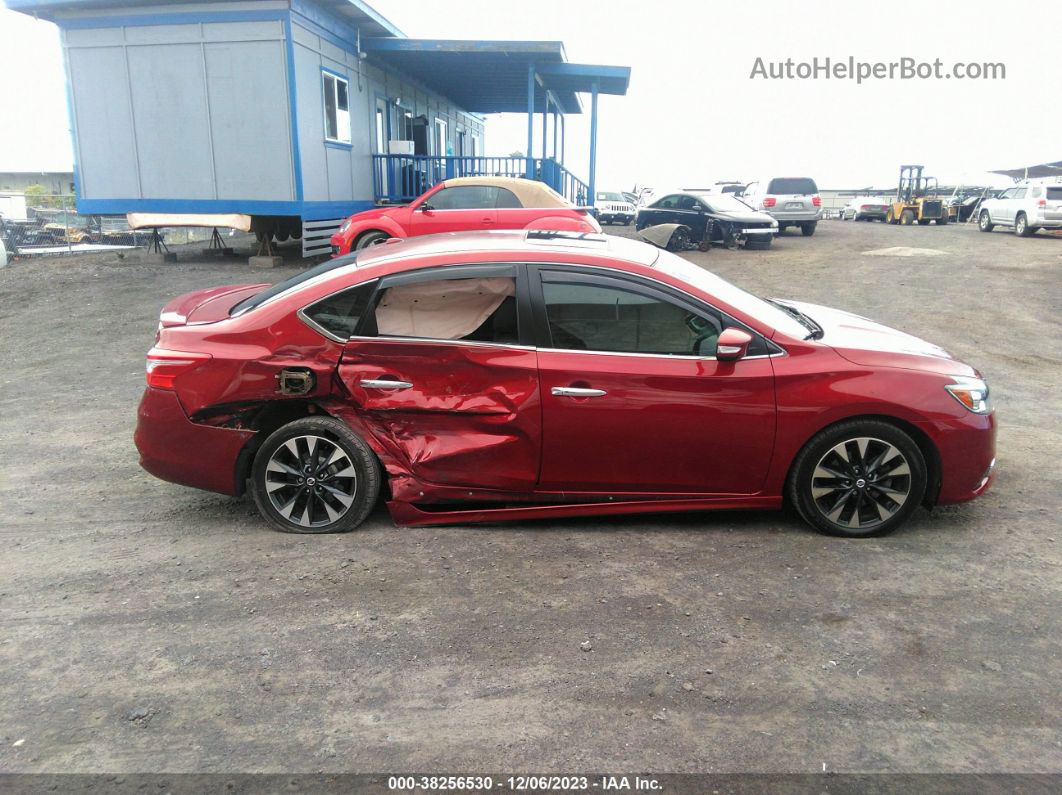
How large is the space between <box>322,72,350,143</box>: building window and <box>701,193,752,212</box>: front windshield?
28.8 feet

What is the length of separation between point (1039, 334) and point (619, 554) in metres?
9.24

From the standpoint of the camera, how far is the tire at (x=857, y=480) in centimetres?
423

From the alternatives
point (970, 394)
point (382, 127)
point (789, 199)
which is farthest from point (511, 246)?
point (789, 199)

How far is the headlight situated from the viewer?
14.0ft

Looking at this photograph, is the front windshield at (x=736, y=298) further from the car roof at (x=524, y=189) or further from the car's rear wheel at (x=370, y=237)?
the car's rear wheel at (x=370, y=237)

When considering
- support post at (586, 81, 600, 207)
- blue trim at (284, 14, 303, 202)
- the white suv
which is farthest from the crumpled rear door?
the white suv

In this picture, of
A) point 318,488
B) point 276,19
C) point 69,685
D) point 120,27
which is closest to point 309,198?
point 276,19

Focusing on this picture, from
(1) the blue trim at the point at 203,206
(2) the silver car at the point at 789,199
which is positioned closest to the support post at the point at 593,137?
(2) the silver car at the point at 789,199

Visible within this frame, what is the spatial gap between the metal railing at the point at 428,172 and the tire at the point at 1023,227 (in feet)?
48.1

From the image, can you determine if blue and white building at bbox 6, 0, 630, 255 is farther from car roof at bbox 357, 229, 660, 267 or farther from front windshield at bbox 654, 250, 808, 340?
front windshield at bbox 654, 250, 808, 340

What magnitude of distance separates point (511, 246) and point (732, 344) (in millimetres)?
1360

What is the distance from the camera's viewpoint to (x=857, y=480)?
14.1 feet

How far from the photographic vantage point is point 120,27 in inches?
581

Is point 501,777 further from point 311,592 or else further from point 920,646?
point 920,646
